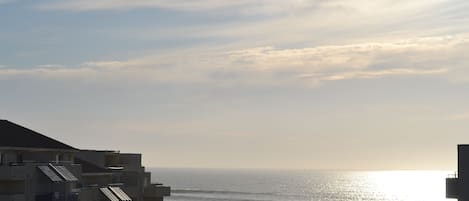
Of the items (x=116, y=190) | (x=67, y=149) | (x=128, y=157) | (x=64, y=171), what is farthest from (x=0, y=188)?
(x=128, y=157)

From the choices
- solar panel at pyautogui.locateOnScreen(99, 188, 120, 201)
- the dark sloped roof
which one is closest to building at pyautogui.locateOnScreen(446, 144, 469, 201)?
solar panel at pyautogui.locateOnScreen(99, 188, 120, 201)

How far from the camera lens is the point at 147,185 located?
344 ft

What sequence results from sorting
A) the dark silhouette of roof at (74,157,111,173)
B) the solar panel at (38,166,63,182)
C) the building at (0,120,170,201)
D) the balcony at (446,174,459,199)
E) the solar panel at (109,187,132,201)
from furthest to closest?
the dark silhouette of roof at (74,157,111,173), the solar panel at (109,187,132,201), the balcony at (446,174,459,199), the solar panel at (38,166,63,182), the building at (0,120,170,201)

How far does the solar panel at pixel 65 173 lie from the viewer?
71375 millimetres

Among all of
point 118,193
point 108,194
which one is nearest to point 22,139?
point 108,194

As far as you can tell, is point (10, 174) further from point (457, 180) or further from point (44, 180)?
point (457, 180)

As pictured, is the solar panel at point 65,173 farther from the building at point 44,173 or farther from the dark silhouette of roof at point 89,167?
the dark silhouette of roof at point 89,167

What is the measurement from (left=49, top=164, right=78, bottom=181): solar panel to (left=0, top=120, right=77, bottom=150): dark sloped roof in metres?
2.58

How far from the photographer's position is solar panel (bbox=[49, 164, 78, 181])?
71375 millimetres

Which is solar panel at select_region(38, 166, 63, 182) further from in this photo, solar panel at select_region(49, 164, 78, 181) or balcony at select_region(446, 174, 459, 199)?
balcony at select_region(446, 174, 459, 199)

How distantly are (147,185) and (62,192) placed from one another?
34495 mm

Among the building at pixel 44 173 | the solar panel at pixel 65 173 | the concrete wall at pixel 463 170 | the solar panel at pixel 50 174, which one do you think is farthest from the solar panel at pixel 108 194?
the concrete wall at pixel 463 170

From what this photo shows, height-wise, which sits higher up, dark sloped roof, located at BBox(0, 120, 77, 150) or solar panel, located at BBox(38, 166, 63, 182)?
dark sloped roof, located at BBox(0, 120, 77, 150)

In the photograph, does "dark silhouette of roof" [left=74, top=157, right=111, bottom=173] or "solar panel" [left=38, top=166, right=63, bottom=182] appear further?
"dark silhouette of roof" [left=74, top=157, right=111, bottom=173]
